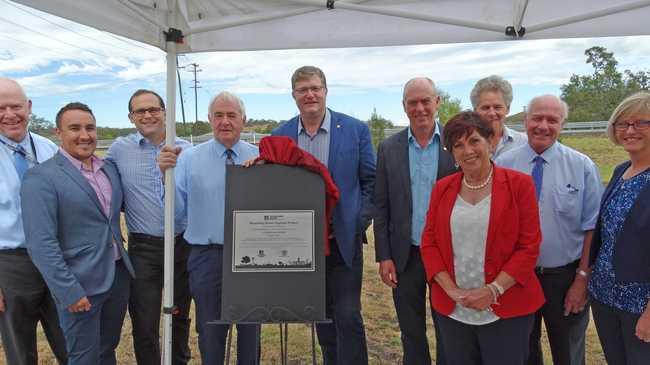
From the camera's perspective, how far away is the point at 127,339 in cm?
430

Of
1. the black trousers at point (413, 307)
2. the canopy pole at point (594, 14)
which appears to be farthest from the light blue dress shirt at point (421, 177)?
the canopy pole at point (594, 14)

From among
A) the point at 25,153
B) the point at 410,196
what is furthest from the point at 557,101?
the point at 25,153

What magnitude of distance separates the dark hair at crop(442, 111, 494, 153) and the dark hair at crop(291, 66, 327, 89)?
3.10ft

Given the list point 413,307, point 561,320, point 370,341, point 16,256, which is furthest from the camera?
point 370,341

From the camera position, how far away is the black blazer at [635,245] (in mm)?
1971

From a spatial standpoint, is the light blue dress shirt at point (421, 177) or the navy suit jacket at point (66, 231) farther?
the light blue dress shirt at point (421, 177)

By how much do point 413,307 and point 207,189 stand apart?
1435 mm

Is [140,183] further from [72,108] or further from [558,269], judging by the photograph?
[558,269]

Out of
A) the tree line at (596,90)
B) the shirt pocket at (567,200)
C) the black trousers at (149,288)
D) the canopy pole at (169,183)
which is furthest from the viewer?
the tree line at (596,90)

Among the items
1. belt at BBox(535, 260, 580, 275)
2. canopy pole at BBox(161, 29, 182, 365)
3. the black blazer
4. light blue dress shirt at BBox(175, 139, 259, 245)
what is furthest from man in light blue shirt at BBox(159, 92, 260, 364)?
the black blazer

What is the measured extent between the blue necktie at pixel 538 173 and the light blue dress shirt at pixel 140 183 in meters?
2.25

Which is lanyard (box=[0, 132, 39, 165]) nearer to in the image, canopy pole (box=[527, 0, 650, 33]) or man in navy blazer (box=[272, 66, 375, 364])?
man in navy blazer (box=[272, 66, 375, 364])

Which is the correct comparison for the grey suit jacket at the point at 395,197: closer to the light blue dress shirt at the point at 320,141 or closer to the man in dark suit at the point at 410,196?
the man in dark suit at the point at 410,196

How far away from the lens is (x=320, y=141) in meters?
2.89
